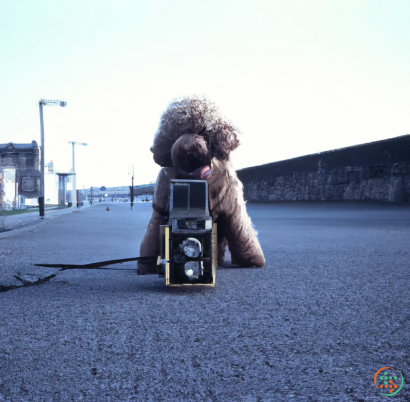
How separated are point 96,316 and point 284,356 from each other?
1.23 meters

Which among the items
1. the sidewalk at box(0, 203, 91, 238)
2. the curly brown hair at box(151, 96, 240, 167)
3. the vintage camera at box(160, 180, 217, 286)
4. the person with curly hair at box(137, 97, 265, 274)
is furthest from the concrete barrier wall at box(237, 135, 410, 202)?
the vintage camera at box(160, 180, 217, 286)

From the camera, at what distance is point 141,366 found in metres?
1.83

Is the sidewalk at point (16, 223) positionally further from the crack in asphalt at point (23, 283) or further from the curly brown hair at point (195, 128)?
the curly brown hair at point (195, 128)

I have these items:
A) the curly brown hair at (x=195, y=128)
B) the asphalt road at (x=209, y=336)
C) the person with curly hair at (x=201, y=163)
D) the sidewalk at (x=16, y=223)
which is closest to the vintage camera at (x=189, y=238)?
the asphalt road at (x=209, y=336)

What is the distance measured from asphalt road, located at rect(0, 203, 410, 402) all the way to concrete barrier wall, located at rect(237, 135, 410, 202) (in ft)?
53.7

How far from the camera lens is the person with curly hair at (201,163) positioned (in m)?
3.46

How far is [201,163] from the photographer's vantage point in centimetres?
349

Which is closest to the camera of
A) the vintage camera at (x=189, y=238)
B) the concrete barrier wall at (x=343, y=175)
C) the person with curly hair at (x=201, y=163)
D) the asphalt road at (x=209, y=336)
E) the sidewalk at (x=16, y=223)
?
the asphalt road at (x=209, y=336)

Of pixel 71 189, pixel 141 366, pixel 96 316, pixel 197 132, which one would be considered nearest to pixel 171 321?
pixel 96 316

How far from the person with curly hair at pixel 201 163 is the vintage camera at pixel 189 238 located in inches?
14.3

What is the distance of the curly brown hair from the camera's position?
11.6 feet

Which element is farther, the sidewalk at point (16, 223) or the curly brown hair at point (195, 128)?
the sidewalk at point (16, 223)

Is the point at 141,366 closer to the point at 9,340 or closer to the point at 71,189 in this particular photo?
the point at 9,340

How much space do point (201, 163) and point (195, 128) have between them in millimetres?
295
